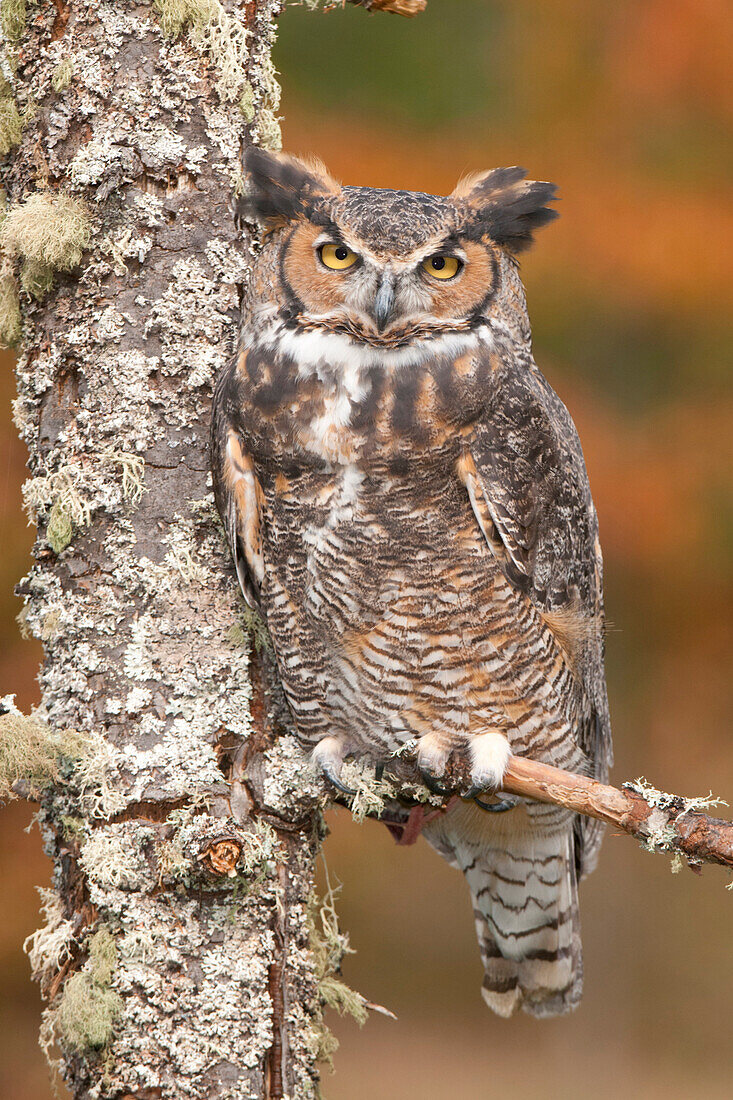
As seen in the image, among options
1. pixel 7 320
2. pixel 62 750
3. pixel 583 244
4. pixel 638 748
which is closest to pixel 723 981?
pixel 638 748

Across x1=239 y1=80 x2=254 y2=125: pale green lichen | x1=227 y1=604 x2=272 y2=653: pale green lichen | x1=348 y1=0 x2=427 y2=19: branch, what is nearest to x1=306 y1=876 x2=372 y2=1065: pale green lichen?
x1=227 y1=604 x2=272 y2=653: pale green lichen

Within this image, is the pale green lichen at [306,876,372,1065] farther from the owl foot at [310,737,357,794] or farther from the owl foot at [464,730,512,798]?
the owl foot at [464,730,512,798]

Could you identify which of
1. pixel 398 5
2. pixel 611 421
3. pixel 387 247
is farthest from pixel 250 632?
pixel 611 421

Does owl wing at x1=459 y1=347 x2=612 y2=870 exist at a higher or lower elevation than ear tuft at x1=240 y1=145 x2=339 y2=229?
lower

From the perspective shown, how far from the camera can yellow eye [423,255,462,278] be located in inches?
75.8

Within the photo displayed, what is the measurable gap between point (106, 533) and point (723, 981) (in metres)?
3.69

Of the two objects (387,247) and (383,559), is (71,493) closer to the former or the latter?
(383,559)

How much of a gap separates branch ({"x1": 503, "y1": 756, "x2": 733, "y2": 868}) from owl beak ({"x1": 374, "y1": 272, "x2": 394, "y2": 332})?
79 centimetres

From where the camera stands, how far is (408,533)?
6.48 ft

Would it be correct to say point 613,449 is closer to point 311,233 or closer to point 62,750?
point 311,233

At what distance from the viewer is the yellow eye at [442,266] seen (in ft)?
6.32

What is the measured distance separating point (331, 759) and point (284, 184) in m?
1.03

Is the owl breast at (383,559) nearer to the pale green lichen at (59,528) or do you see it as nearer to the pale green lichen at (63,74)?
the pale green lichen at (59,528)

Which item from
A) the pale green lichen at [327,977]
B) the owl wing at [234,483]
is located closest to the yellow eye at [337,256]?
the owl wing at [234,483]
